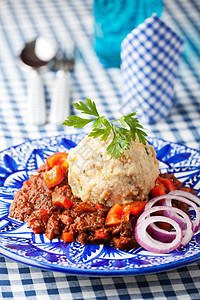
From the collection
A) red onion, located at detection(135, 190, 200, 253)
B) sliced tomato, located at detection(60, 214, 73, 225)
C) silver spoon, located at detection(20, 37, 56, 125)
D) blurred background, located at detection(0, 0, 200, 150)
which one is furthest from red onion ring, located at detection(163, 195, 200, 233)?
silver spoon, located at detection(20, 37, 56, 125)

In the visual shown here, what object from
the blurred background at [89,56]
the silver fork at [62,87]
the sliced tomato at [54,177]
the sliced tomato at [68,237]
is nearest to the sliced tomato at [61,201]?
the sliced tomato at [54,177]

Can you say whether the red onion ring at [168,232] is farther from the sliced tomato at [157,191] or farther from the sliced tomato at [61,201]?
the sliced tomato at [61,201]

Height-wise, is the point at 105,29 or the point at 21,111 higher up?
the point at 105,29

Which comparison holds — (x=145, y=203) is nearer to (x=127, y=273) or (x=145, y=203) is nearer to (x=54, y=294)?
(x=127, y=273)

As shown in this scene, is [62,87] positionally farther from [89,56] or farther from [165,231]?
[165,231]

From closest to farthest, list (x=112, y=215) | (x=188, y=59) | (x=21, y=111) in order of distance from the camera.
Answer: (x=112, y=215) → (x=21, y=111) → (x=188, y=59)

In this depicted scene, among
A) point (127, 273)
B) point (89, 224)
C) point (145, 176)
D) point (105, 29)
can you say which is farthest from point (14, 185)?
point (105, 29)

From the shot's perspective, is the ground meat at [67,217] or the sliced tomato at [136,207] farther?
the sliced tomato at [136,207]

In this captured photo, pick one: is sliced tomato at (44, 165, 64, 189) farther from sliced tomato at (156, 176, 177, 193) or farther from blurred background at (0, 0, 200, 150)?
blurred background at (0, 0, 200, 150)
